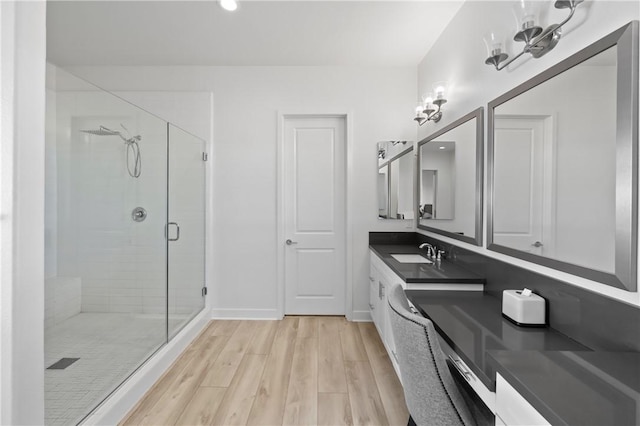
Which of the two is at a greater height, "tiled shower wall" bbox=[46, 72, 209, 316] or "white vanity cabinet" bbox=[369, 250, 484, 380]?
"tiled shower wall" bbox=[46, 72, 209, 316]

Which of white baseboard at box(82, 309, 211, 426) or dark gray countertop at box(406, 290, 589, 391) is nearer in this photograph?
dark gray countertop at box(406, 290, 589, 391)

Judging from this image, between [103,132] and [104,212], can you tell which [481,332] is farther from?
[103,132]

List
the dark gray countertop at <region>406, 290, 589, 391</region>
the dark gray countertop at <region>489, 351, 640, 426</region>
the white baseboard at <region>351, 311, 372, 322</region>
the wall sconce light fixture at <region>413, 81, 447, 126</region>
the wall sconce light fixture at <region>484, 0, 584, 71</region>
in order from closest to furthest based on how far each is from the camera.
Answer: the dark gray countertop at <region>489, 351, 640, 426</region>, the dark gray countertop at <region>406, 290, 589, 391</region>, the wall sconce light fixture at <region>484, 0, 584, 71</region>, the wall sconce light fixture at <region>413, 81, 447, 126</region>, the white baseboard at <region>351, 311, 372, 322</region>

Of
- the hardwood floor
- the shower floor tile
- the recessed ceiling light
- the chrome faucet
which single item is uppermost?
the recessed ceiling light

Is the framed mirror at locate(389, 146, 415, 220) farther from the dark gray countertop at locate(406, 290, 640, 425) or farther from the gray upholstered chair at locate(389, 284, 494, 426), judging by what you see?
the gray upholstered chair at locate(389, 284, 494, 426)

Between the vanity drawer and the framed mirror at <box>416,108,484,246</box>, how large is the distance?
935mm

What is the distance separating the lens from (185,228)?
2.93 meters

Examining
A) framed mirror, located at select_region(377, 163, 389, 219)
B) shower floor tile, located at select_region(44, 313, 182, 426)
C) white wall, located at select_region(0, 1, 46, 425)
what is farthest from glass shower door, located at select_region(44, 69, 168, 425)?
framed mirror, located at select_region(377, 163, 389, 219)

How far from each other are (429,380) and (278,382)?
1.46 metres

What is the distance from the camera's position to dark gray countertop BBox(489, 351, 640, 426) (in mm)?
698

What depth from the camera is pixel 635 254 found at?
3.19ft

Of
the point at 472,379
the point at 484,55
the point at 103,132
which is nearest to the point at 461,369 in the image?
the point at 472,379

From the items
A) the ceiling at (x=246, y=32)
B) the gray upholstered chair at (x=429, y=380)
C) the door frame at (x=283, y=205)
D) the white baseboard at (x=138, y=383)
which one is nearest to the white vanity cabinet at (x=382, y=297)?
the door frame at (x=283, y=205)

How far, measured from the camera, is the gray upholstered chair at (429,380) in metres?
0.98
